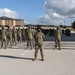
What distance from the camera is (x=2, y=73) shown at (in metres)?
9.96

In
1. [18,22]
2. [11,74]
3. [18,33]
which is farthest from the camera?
[18,22]

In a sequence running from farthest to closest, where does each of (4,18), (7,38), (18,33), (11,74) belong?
(4,18) → (18,33) → (7,38) → (11,74)

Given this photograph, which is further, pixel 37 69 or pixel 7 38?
pixel 7 38

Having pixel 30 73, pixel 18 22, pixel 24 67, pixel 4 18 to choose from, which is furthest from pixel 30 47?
pixel 18 22

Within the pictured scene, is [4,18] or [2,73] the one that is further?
[4,18]

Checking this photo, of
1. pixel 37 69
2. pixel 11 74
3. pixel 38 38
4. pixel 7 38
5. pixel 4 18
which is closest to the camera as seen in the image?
pixel 11 74

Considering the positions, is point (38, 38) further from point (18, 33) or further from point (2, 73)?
point (18, 33)

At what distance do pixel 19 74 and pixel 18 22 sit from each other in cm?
14087

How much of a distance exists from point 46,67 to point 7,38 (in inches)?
387

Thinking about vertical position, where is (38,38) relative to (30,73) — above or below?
above

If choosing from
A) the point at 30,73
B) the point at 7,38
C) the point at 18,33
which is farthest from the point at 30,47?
the point at 30,73

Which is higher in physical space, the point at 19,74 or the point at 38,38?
the point at 38,38

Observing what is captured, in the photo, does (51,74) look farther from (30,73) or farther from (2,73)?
(2,73)

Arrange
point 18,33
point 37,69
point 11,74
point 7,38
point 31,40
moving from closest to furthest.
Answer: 1. point 11,74
2. point 37,69
3. point 31,40
4. point 7,38
5. point 18,33
